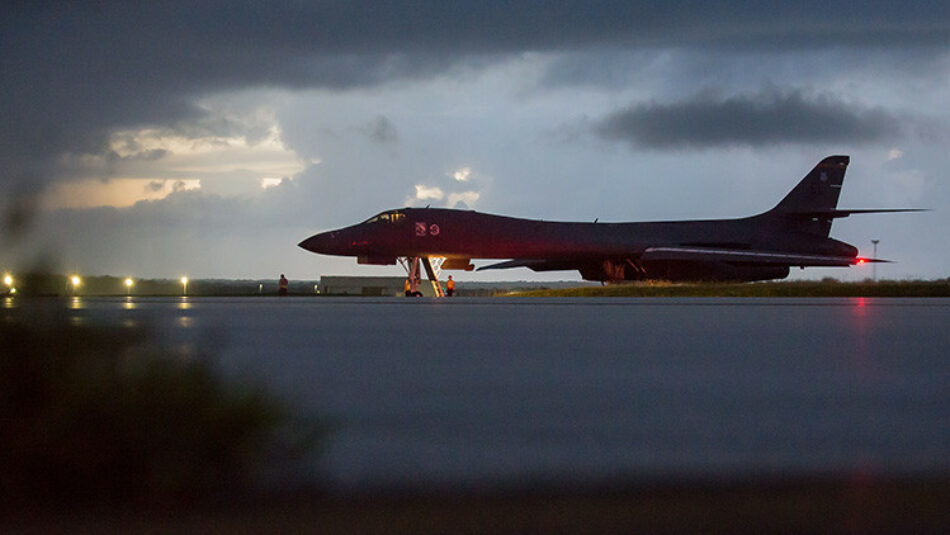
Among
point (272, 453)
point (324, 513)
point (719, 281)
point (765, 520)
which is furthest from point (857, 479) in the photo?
point (719, 281)

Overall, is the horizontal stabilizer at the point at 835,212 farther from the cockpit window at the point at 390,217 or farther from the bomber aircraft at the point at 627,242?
the cockpit window at the point at 390,217

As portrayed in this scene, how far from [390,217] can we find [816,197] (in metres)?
17.0

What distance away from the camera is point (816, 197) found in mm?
37812

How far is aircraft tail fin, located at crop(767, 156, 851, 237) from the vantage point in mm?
37219

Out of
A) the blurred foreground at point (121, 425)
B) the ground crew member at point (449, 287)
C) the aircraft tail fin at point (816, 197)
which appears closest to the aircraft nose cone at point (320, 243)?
the ground crew member at point (449, 287)

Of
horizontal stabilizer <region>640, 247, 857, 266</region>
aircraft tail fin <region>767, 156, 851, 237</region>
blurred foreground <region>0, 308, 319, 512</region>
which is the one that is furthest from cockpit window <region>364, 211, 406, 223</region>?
blurred foreground <region>0, 308, 319, 512</region>

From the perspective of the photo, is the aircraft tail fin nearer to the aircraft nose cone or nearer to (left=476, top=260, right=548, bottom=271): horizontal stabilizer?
(left=476, top=260, right=548, bottom=271): horizontal stabilizer

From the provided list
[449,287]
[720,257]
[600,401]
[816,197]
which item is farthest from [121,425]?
[816,197]

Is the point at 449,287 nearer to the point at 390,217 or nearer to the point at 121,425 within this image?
the point at 390,217

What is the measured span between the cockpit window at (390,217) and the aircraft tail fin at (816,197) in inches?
582

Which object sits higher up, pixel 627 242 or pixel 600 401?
pixel 627 242

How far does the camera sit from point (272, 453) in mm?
3406

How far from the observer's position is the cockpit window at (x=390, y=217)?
30078mm

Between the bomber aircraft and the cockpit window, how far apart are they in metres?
0.03
